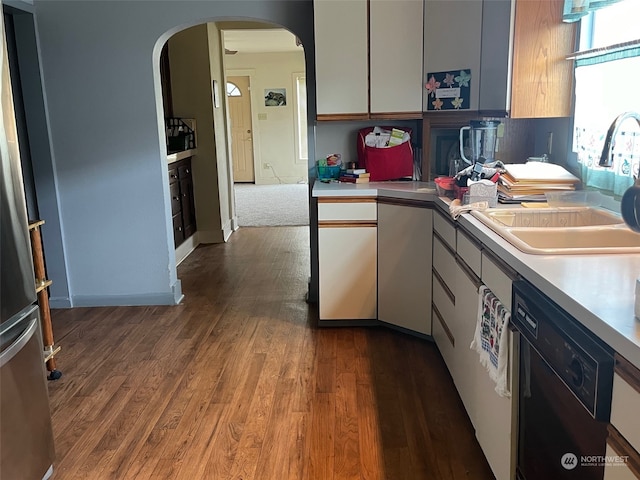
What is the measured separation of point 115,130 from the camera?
3.71 metres

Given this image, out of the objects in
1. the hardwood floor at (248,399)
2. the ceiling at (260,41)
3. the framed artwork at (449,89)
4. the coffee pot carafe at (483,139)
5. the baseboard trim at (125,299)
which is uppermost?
the ceiling at (260,41)

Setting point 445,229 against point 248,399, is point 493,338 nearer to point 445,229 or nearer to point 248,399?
point 445,229

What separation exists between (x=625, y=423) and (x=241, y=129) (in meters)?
10.2

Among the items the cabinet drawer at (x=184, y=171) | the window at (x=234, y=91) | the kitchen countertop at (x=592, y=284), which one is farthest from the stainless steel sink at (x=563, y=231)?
the window at (x=234, y=91)

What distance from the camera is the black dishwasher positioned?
1117 mm

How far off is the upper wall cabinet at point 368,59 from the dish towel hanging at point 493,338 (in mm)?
1702

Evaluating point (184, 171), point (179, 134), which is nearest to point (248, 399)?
point (184, 171)

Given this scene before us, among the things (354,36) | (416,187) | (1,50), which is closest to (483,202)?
(416,187)

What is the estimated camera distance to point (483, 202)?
2357 mm

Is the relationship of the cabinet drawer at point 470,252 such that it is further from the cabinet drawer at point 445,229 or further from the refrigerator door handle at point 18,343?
the refrigerator door handle at point 18,343

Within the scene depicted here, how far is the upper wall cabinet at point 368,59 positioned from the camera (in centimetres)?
322

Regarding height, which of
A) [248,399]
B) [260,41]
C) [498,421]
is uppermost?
[260,41]

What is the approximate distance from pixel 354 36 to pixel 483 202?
1.46m

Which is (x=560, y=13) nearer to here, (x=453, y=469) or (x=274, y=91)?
(x=453, y=469)
